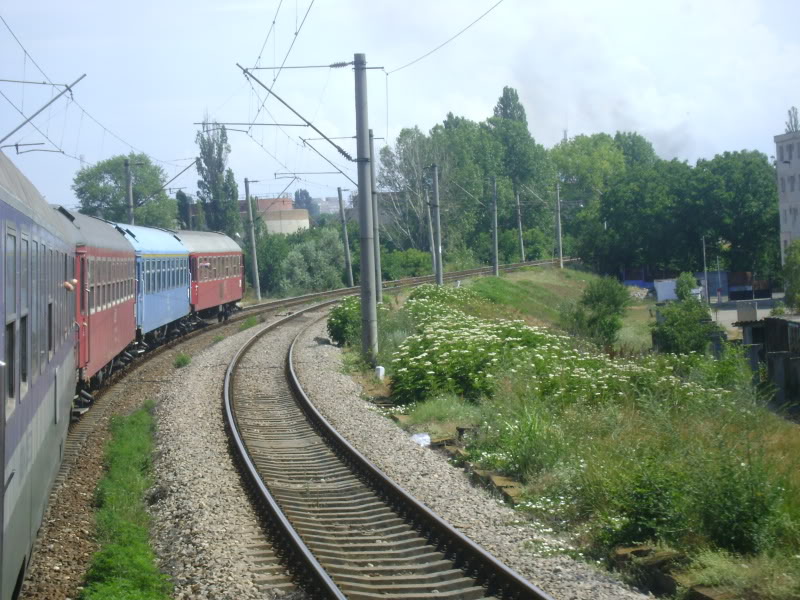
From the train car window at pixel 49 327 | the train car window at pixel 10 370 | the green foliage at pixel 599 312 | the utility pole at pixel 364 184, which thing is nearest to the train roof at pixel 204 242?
the utility pole at pixel 364 184

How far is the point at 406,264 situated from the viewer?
2530 inches

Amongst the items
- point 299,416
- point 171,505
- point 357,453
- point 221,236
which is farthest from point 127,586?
point 221,236

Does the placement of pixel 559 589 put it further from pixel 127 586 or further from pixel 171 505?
pixel 171 505

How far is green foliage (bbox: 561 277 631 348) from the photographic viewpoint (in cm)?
4109

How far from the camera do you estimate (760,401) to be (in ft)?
38.0

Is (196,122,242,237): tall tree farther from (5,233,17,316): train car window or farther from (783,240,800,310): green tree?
(5,233,17,316): train car window

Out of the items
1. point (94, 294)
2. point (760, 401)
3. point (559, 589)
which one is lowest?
point (559, 589)

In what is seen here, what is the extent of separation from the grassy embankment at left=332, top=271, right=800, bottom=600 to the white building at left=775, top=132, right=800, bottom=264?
168 ft

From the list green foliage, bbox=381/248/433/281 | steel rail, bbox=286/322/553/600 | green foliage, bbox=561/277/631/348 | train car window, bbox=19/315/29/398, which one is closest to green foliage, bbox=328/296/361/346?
steel rail, bbox=286/322/553/600

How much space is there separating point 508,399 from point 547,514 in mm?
4421

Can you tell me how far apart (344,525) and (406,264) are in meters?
55.0

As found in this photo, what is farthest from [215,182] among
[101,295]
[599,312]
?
[101,295]

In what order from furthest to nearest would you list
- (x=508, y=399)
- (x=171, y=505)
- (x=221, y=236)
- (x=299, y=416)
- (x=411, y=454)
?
(x=221, y=236)
(x=299, y=416)
(x=508, y=399)
(x=411, y=454)
(x=171, y=505)

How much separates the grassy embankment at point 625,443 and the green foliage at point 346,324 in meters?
6.21
